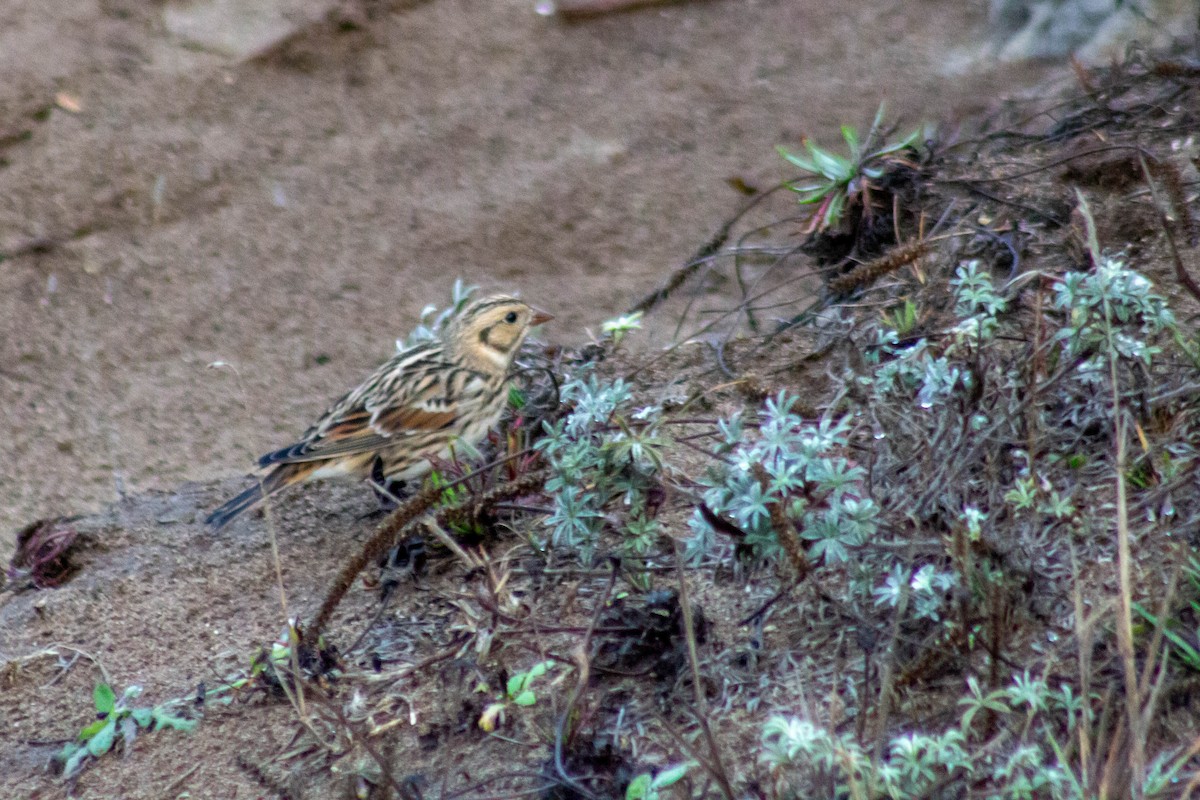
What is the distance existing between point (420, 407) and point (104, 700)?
1.68m

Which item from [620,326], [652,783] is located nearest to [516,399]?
[620,326]

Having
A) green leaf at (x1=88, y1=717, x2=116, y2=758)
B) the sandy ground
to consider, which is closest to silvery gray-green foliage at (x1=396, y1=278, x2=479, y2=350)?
the sandy ground

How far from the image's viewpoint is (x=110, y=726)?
378 cm

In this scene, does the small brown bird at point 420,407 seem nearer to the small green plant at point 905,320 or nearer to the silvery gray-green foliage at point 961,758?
the small green plant at point 905,320

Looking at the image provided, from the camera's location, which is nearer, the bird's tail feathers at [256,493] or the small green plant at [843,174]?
the bird's tail feathers at [256,493]

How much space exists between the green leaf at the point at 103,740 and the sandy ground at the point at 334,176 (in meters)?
1.54

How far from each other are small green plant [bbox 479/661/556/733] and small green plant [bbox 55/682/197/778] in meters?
0.87

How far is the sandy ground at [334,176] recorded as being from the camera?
584 centimetres

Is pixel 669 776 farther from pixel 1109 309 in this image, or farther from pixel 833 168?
pixel 833 168

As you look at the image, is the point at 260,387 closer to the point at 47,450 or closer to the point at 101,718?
the point at 47,450

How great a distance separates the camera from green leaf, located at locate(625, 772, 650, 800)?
295cm

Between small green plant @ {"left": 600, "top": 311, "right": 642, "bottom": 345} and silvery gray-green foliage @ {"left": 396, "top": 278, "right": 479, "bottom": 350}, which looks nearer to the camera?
small green plant @ {"left": 600, "top": 311, "right": 642, "bottom": 345}

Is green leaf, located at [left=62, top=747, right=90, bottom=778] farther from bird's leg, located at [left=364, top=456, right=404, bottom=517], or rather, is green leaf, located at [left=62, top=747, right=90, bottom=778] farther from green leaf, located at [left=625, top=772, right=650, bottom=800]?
green leaf, located at [left=625, top=772, right=650, bottom=800]

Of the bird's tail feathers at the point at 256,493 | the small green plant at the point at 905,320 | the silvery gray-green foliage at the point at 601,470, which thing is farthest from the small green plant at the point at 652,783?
the bird's tail feathers at the point at 256,493
